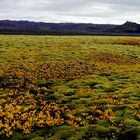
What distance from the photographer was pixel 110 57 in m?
57.6

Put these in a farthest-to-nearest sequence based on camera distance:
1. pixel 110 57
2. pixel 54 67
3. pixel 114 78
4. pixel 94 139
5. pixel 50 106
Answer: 1. pixel 110 57
2. pixel 54 67
3. pixel 114 78
4. pixel 50 106
5. pixel 94 139

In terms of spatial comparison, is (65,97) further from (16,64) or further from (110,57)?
(110,57)

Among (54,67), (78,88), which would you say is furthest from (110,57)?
(78,88)

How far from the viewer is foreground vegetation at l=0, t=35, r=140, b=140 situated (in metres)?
22.4

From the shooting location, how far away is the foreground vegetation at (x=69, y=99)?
22359mm

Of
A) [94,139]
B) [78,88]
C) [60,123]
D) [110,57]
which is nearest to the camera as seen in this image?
[94,139]

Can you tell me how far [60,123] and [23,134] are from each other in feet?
9.67

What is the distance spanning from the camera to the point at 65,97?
1206 inches

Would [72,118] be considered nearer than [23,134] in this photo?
No

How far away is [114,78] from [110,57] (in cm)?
1814

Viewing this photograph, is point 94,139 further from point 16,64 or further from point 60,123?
point 16,64

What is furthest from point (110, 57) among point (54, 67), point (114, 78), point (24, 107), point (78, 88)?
point (24, 107)

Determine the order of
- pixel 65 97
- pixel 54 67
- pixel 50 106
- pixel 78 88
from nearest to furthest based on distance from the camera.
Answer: pixel 50 106 → pixel 65 97 → pixel 78 88 → pixel 54 67

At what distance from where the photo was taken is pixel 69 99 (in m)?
29.9
